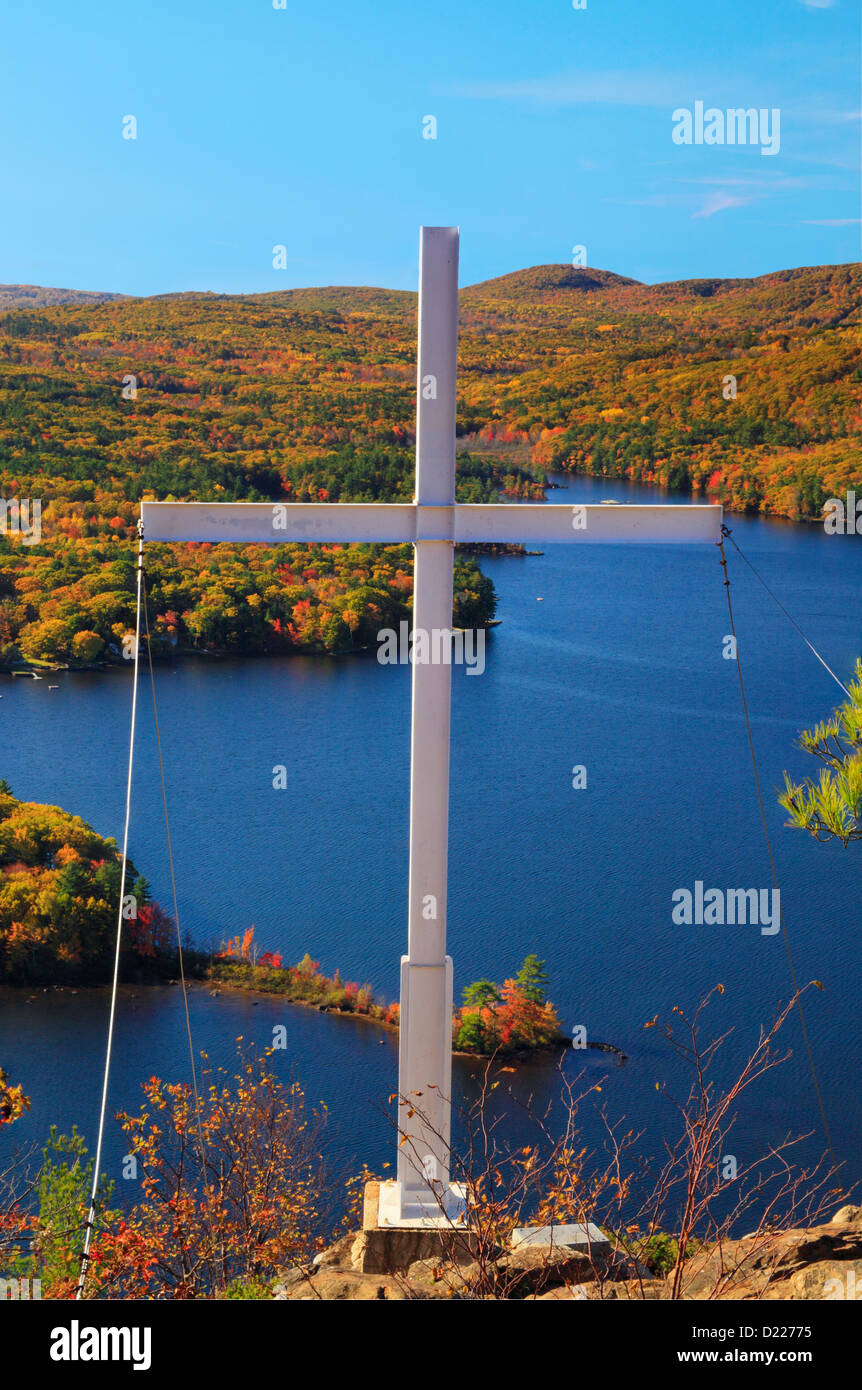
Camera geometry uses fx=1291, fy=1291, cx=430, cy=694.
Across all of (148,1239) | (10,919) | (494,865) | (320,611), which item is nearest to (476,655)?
(320,611)

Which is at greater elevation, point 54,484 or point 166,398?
point 166,398

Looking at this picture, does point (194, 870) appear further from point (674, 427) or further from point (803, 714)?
point (674, 427)

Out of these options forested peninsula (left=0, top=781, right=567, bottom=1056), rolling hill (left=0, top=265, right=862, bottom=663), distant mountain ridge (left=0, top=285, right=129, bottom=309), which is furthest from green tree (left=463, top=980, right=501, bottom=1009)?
distant mountain ridge (left=0, top=285, right=129, bottom=309)

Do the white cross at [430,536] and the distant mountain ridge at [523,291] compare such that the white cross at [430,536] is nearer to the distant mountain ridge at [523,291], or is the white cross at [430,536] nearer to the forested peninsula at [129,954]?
the forested peninsula at [129,954]

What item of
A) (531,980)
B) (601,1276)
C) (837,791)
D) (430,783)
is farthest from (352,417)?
(601,1276)
